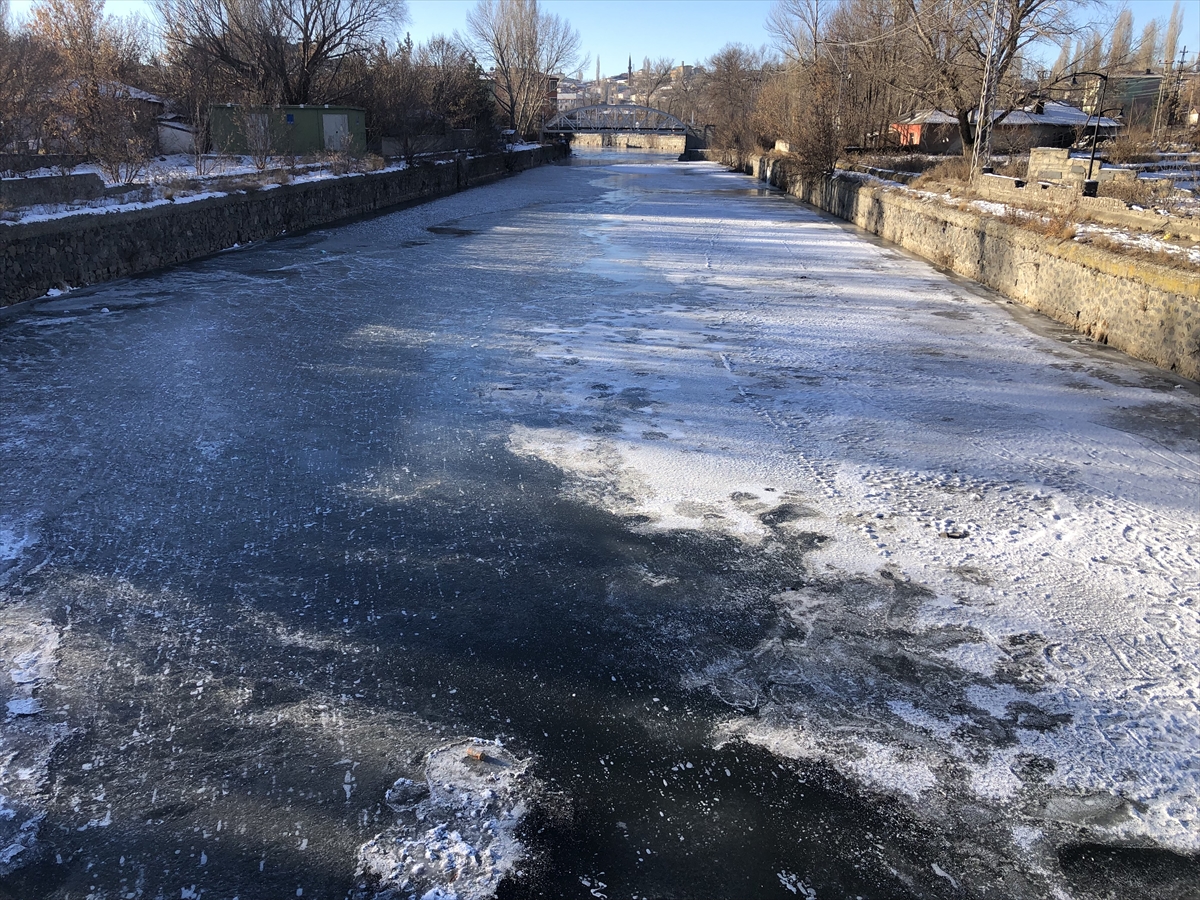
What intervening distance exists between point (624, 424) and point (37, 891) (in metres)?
4.87

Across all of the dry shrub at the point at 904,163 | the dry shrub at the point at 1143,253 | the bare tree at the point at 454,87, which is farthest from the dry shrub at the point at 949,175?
the bare tree at the point at 454,87

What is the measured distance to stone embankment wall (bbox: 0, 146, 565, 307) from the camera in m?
11.2

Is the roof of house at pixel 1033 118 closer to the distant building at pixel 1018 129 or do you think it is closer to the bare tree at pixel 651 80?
the distant building at pixel 1018 129

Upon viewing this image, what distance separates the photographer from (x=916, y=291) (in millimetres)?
13000

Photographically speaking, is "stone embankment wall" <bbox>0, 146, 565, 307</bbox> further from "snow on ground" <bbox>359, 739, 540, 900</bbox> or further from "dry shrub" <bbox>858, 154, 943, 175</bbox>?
"dry shrub" <bbox>858, 154, 943, 175</bbox>

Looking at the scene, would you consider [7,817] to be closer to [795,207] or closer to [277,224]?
[277,224]

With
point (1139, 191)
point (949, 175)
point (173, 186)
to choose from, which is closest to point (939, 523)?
point (1139, 191)

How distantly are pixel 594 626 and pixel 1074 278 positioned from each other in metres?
9.02

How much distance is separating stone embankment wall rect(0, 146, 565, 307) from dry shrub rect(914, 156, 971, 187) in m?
14.5

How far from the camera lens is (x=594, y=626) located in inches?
162

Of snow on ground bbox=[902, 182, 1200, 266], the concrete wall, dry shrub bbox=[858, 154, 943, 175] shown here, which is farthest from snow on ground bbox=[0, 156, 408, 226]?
the concrete wall

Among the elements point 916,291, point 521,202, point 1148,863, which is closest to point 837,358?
point 916,291

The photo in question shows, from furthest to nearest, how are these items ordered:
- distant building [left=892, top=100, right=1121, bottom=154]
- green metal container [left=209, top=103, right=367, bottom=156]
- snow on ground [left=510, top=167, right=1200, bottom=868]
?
distant building [left=892, top=100, right=1121, bottom=154] → green metal container [left=209, top=103, right=367, bottom=156] → snow on ground [left=510, top=167, right=1200, bottom=868]

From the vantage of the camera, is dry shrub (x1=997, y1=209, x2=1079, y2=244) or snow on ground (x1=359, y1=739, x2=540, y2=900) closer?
snow on ground (x1=359, y1=739, x2=540, y2=900)
